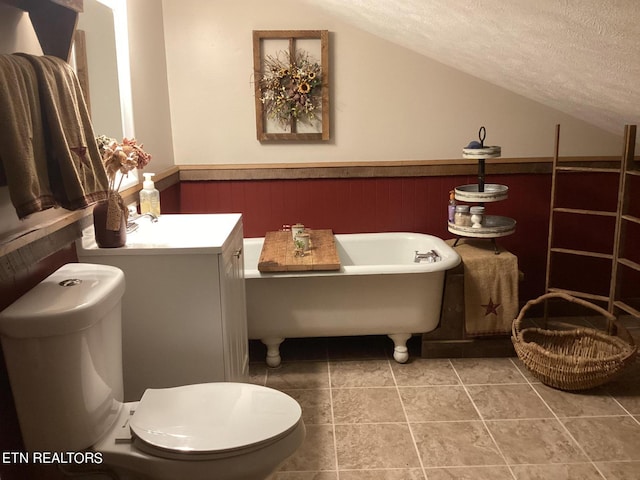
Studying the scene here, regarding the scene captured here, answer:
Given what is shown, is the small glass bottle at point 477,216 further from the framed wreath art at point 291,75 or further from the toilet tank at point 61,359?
the toilet tank at point 61,359

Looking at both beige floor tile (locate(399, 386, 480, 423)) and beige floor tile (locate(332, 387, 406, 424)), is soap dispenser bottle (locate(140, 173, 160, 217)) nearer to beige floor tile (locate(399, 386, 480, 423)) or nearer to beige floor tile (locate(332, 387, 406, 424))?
beige floor tile (locate(332, 387, 406, 424))

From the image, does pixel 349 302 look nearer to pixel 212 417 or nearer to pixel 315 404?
pixel 315 404

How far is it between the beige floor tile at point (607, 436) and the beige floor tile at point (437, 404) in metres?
0.43

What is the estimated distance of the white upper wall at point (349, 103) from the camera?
350 cm

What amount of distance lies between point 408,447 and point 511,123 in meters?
2.17

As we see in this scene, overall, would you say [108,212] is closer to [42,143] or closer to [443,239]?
[42,143]

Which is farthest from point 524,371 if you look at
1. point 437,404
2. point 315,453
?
point 315,453

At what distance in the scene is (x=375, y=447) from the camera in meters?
2.42

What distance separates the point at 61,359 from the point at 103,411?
0.23m

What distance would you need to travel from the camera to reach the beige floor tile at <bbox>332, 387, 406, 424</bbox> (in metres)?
2.63

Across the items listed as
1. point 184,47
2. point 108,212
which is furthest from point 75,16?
point 184,47

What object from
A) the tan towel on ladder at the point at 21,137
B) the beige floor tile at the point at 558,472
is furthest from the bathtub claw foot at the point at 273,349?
the tan towel on ladder at the point at 21,137

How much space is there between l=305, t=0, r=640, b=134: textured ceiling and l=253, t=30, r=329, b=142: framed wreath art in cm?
26

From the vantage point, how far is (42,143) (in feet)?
4.93
